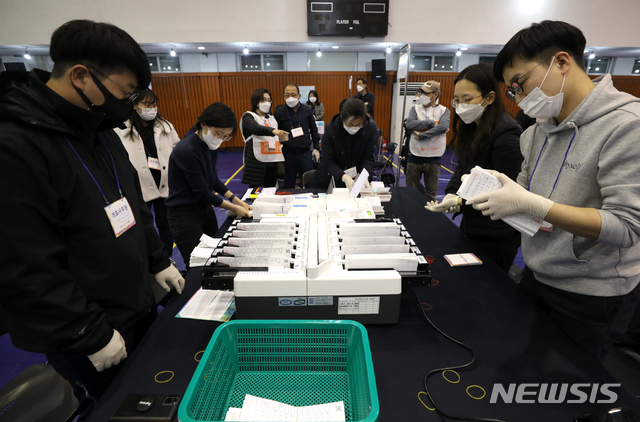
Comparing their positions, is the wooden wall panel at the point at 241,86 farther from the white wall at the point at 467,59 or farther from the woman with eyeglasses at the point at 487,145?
the woman with eyeglasses at the point at 487,145

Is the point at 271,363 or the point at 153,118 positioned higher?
the point at 153,118

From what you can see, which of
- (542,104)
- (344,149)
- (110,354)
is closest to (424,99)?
(344,149)

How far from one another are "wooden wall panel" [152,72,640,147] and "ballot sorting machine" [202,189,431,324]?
9235 mm

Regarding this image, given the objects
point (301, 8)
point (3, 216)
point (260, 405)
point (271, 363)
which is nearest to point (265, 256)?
point (271, 363)

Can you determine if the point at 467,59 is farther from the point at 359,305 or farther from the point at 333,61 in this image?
the point at 359,305

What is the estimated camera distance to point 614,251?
1053 mm

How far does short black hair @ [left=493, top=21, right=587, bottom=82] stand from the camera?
3.40 ft

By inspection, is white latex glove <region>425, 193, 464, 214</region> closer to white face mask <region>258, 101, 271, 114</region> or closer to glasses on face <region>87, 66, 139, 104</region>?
glasses on face <region>87, 66, 139, 104</region>

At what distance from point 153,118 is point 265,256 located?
6.92ft

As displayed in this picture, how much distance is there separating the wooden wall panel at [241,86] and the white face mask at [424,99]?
6316 mm

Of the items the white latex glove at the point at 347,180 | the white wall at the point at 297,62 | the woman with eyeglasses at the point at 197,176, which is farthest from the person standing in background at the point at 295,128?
the white wall at the point at 297,62

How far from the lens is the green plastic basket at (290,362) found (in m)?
0.91

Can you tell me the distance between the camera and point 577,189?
42.3 inches

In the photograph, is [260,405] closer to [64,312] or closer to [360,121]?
[64,312]
